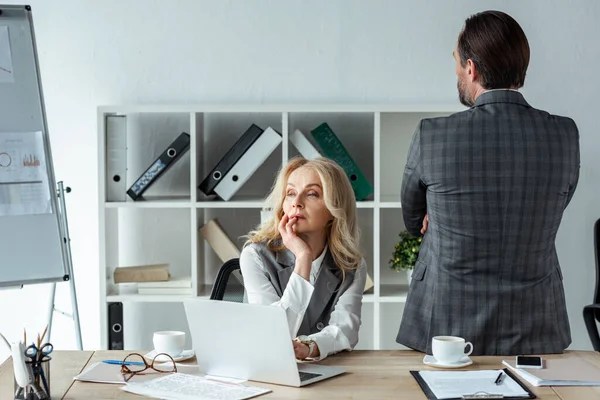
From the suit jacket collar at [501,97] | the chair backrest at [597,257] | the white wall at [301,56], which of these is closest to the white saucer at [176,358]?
the suit jacket collar at [501,97]

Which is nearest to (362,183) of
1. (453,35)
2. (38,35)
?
(453,35)

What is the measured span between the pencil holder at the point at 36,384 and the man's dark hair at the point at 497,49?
1.27 meters

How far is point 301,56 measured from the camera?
3.57 m

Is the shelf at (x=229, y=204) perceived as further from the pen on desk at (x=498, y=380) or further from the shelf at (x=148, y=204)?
the pen on desk at (x=498, y=380)

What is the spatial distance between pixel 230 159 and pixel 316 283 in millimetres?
1241

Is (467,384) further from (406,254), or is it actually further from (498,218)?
(406,254)

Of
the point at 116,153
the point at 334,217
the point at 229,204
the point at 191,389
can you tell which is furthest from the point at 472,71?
the point at 116,153

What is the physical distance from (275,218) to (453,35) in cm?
170

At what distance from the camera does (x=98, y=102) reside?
3.59 metres

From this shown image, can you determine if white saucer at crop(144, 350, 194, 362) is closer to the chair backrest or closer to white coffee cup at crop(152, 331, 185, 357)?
white coffee cup at crop(152, 331, 185, 357)

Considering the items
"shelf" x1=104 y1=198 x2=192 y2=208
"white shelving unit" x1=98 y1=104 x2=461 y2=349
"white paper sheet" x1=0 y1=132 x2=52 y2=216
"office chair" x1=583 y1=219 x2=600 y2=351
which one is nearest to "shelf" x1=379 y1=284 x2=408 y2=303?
"white shelving unit" x1=98 y1=104 x2=461 y2=349

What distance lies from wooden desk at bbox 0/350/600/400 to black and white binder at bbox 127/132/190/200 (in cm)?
146

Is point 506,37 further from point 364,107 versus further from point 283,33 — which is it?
point 283,33

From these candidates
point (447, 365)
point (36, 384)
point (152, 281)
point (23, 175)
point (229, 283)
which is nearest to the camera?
point (36, 384)
